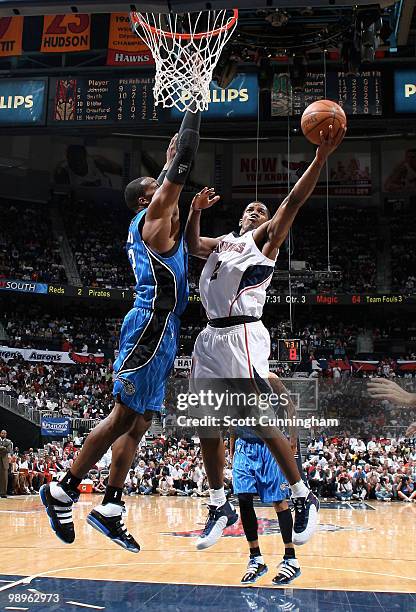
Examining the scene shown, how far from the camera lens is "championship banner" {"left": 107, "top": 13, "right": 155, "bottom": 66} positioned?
1917cm

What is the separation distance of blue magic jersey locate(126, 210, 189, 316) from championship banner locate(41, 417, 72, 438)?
54.2 feet

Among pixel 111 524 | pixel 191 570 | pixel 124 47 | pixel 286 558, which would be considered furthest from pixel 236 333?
pixel 124 47

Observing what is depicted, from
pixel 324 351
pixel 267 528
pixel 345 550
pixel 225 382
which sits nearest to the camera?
pixel 225 382

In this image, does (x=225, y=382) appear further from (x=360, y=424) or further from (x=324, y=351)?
(x=324, y=351)

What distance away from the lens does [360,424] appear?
63.4 feet

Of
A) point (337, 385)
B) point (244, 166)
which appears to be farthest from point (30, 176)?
point (337, 385)

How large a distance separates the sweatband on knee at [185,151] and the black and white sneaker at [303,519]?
242 centimetres

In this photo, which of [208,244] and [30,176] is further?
[30,176]

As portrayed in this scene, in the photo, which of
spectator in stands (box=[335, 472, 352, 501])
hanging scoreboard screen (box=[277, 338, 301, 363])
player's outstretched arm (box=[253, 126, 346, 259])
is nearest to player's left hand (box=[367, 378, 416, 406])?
player's outstretched arm (box=[253, 126, 346, 259])

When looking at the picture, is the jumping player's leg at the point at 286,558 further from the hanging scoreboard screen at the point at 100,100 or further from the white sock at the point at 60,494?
the hanging scoreboard screen at the point at 100,100

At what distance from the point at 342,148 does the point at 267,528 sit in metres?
21.9

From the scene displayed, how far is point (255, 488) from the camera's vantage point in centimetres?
594

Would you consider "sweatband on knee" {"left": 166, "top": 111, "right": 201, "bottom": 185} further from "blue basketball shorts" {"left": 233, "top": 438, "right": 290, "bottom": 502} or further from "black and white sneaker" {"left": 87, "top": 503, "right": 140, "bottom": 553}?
"blue basketball shorts" {"left": 233, "top": 438, "right": 290, "bottom": 502}

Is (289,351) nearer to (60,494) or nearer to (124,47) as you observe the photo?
(124,47)
